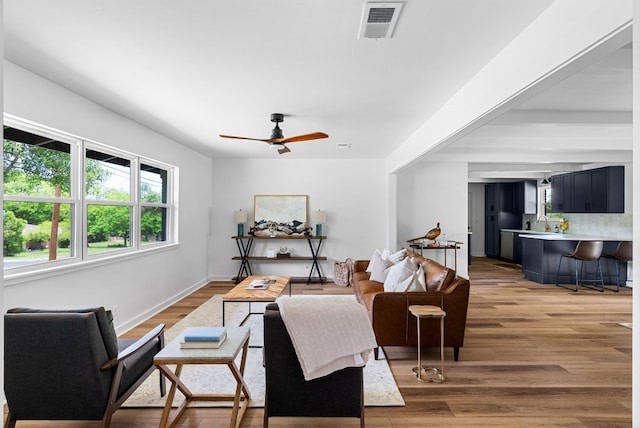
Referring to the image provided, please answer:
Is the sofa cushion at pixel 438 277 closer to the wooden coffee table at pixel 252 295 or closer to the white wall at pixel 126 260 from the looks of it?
the wooden coffee table at pixel 252 295

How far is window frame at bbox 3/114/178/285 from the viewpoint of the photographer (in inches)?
114

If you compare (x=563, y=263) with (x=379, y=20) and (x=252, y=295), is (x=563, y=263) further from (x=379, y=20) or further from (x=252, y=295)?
(x=379, y=20)

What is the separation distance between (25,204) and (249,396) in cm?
249

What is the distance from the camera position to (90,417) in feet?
6.63

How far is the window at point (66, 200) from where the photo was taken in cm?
289

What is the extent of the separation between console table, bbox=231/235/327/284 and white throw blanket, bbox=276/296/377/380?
4486 millimetres

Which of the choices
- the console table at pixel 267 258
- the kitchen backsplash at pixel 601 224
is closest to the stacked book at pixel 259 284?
the console table at pixel 267 258

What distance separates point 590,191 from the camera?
6.99m

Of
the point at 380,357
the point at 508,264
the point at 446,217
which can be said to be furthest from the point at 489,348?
the point at 508,264

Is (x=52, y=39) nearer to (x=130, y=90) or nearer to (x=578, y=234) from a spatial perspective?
(x=130, y=90)

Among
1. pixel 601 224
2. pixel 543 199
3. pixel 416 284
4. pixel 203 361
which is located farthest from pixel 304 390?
pixel 543 199

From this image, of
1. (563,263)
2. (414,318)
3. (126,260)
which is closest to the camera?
(414,318)

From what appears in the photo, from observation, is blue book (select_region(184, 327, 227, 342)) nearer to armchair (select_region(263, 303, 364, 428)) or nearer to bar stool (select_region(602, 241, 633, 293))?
armchair (select_region(263, 303, 364, 428))

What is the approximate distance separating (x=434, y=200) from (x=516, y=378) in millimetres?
4471
